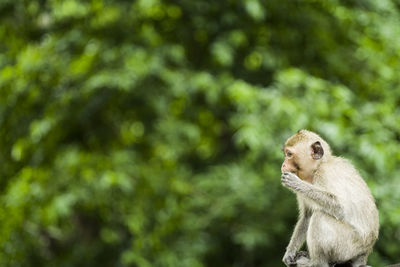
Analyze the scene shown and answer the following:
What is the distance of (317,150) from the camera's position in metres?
4.03

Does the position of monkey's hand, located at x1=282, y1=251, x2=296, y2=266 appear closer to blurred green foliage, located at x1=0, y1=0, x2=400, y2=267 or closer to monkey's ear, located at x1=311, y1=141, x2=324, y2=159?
monkey's ear, located at x1=311, y1=141, x2=324, y2=159

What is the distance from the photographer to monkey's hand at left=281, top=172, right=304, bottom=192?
367cm

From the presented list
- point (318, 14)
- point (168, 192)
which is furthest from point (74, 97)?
point (318, 14)

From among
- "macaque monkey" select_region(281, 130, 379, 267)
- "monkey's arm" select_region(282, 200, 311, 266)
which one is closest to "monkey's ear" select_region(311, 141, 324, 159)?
"macaque monkey" select_region(281, 130, 379, 267)

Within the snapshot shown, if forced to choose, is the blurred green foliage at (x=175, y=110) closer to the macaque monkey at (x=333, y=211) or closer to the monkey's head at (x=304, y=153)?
the monkey's head at (x=304, y=153)

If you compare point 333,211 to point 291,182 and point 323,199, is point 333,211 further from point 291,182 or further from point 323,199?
point 291,182

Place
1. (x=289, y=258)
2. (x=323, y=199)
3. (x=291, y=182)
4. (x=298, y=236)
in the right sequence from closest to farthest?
(x=291, y=182)
(x=323, y=199)
(x=289, y=258)
(x=298, y=236)

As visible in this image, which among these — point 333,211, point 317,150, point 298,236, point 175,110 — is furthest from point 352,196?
point 175,110

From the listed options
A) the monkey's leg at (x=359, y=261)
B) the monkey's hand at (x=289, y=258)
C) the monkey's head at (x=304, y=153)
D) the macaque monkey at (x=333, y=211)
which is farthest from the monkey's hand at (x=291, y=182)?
the monkey's leg at (x=359, y=261)

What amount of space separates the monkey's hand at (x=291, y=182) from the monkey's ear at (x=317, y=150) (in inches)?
12.0

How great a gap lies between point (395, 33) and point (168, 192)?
311 cm

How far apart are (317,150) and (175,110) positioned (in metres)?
4.08

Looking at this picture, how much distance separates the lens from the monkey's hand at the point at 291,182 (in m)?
3.67

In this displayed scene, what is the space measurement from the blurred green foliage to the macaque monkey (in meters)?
2.38
